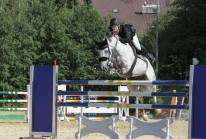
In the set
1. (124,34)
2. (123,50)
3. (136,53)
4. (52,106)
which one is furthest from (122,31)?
(52,106)

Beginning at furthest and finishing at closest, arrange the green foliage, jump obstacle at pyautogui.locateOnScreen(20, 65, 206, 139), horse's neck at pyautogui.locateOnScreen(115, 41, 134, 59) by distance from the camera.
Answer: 1. the green foliage
2. horse's neck at pyautogui.locateOnScreen(115, 41, 134, 59)
3. jump obstacle at pyautogui.locateOnScreen(20, 65, 206, 139)

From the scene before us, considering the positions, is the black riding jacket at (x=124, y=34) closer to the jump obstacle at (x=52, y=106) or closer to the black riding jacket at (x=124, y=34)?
the black riding jacket at (x=124, y=34)

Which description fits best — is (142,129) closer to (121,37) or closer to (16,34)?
(121,37)

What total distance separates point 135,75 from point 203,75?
1.67m

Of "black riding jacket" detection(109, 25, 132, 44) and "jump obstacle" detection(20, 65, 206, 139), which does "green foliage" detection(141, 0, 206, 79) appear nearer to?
"black riding jacket" detection(109, 25, 132, 44)

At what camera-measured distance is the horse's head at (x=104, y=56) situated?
6.62m

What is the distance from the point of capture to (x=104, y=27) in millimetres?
26844

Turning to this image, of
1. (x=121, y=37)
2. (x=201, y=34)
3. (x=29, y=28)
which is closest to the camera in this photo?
(x=121, y=37)

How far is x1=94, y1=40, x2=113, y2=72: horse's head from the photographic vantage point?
6.62 meters

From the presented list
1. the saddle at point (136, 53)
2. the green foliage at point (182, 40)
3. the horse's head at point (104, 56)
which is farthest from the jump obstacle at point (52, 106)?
the green foliage at point (182, 40)

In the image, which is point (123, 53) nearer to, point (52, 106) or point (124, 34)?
point (124, 34)

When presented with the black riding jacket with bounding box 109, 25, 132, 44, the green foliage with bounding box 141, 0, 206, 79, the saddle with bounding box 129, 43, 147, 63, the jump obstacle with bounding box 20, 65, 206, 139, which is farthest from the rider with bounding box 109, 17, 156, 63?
the green foliage with bounding box 141, 0, 206, 79

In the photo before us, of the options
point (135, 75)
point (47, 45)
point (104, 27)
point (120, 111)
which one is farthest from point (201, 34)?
point (135, 75)

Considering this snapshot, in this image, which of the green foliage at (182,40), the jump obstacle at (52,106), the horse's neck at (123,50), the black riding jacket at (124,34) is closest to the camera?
the jump obstacle at (52,106)
